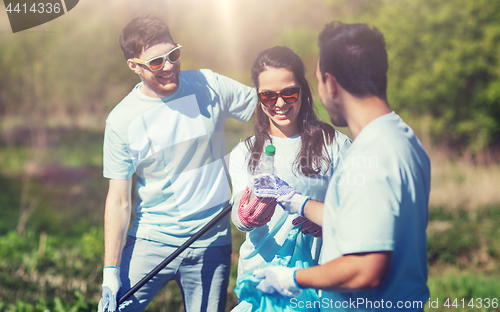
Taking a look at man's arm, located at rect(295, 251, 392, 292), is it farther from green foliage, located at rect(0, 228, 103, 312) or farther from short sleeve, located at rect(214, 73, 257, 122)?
green foliage, located at rect(0, 228, 103, 312)

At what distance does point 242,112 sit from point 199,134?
0.32 m

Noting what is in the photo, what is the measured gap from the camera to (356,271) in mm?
1284

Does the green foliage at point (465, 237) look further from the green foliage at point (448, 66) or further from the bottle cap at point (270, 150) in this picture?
the bottle cap at point (270, 150)

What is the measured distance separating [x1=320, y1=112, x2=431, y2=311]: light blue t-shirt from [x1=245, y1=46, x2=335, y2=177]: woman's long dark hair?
22.2 inches

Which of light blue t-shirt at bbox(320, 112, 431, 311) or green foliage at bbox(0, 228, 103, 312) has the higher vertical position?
light blue t-shirt at bbox(320, 112, 431, 311)

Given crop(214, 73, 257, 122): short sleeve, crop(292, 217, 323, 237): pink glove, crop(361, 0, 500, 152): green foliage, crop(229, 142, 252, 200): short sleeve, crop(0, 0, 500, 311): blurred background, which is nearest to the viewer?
crop(292, 217, 323, 237): pink glove

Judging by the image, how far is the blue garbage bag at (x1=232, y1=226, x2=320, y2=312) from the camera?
1.86 metres

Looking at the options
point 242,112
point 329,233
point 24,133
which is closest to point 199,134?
point 242,112

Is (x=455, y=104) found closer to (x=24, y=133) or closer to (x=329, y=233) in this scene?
(x=329, y=233)

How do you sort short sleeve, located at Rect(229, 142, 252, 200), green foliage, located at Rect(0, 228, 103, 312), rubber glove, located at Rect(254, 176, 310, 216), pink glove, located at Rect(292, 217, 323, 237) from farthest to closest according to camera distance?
green foliage, located at Rect(0, 228, 103, 312) → short sleeve, located at Rect(229, 142, 252, 200) → pink glove, located at Rect(292, 217, 323, 237) → rubber glove, located at Rect(254, 176, 310, 216)

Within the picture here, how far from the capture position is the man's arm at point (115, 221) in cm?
244

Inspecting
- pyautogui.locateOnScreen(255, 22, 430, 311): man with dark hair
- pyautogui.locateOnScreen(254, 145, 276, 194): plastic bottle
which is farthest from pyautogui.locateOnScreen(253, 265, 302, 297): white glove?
pyautogui.locateOnScreen(254, 145, 276, 194): plastic bottle

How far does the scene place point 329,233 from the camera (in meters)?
1.46

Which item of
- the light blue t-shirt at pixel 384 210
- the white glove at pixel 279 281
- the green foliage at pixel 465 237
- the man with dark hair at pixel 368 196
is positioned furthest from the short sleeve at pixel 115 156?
the green foliage at pixel 465 237
